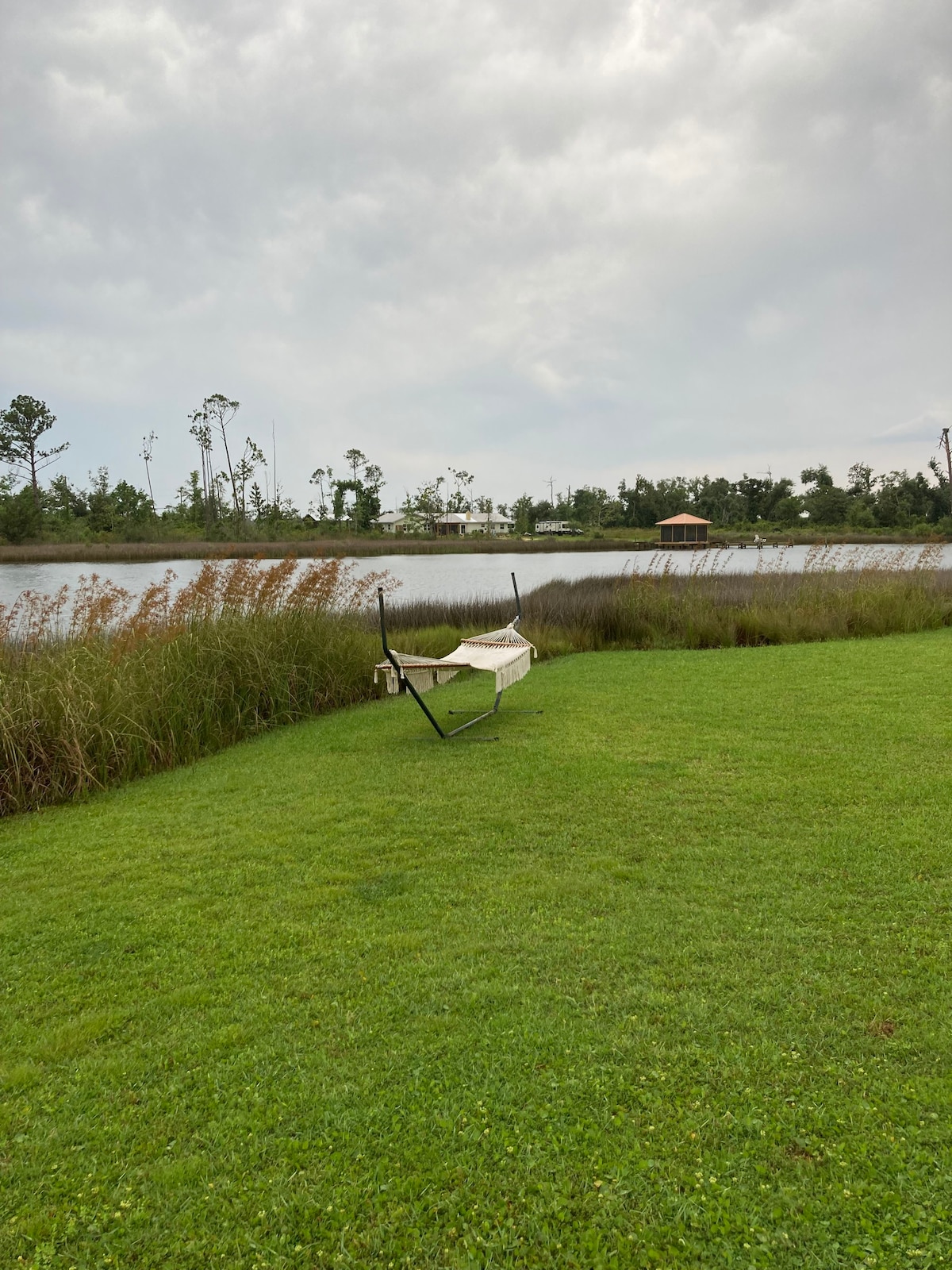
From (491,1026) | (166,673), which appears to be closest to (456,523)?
(166,673)

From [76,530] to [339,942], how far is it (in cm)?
3540

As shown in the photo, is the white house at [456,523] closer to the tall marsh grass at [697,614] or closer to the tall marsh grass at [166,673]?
the tall marsh grass at [697,614]

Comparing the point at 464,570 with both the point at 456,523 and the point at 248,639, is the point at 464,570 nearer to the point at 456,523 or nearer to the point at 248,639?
the point at 248,639

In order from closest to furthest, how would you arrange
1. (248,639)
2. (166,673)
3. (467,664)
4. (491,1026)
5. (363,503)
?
(491,1026)
(467,664)
(166,673)
(248,639)
(363,503)

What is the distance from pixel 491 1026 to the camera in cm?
191

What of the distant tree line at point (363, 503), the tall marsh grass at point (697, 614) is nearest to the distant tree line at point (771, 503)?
the distant tree line at point (363, 503)

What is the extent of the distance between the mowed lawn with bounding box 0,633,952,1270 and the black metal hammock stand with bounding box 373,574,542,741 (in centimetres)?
94

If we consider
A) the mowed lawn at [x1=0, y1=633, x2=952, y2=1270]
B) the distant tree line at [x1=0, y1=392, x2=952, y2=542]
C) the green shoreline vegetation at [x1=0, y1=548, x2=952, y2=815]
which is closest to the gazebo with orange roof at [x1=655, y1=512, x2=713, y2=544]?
the distant tree line at [x1=0, y1=392, x2=952, y2=542]

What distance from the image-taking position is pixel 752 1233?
1.29m

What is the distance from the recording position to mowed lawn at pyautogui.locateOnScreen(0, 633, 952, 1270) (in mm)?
1347

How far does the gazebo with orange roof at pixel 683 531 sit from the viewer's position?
49844 millimetres

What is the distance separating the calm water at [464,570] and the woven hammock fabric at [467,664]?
552 cm

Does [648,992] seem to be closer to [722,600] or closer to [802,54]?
[722,600]

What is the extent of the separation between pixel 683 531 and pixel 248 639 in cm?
4916
